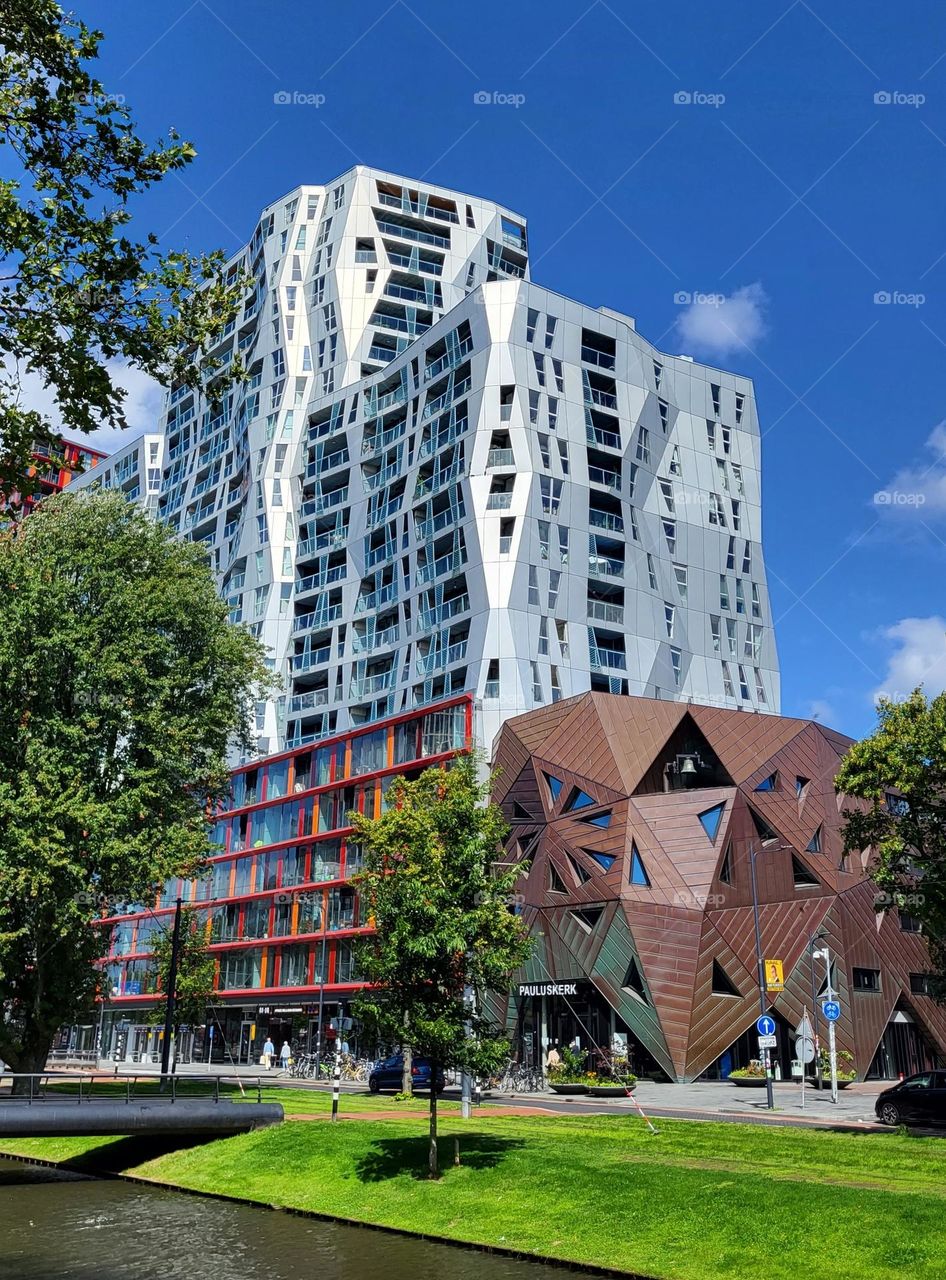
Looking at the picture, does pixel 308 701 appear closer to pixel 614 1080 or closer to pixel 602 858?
pixel 602 858

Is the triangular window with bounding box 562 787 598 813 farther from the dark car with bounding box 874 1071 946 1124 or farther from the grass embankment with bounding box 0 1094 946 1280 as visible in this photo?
the dark car with bounding box 874 1071 946 1124

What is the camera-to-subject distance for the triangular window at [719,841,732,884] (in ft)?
168

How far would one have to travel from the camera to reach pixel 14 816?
3338 centimetres

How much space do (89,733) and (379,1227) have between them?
19643mm

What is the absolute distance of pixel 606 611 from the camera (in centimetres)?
7062

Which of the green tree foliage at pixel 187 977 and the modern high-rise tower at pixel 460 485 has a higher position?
the modern high-rise tower at pixel 460 485

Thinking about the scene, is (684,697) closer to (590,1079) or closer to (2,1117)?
(590,1079)

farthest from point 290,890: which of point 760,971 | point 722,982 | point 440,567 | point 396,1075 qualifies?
point 760,971

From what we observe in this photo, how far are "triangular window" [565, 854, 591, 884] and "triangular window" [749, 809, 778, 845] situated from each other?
806cm

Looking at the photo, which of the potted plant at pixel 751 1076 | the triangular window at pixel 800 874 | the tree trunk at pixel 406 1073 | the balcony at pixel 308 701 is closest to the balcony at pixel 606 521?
the balcony at pixel 308 701

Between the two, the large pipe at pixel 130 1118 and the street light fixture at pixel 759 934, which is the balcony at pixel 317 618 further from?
the large pipe at pixel 130 1118

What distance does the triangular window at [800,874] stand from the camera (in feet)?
172

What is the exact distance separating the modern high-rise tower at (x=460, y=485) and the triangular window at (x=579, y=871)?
37.3 ft

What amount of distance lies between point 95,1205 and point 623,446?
58990mm
